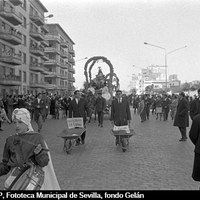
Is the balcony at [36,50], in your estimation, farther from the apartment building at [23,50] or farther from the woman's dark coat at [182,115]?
the woman's dark coat at [182,115]

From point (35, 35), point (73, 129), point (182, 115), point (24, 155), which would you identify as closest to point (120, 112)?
point (73, 129)

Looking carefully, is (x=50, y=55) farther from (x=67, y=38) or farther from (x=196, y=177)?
(x=196, y=177)

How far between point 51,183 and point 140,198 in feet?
3.63

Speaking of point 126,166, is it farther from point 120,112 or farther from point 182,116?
point 182,116

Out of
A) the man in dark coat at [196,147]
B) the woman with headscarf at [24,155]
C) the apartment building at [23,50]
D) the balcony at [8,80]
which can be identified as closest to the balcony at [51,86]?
the apartment building at [23,50]

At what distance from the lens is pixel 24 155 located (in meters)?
3.51

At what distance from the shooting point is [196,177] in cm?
404

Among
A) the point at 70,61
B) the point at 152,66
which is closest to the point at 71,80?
the point at 70,61

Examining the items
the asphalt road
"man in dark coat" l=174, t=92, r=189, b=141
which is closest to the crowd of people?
"man in dark coat" l=174, t=92, r=189, b=141

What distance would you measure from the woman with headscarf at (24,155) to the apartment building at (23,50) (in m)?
34.1

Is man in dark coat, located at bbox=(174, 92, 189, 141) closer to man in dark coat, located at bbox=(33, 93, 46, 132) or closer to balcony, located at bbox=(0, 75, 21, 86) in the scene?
man in dark coat, located at bbox=(33, 93, 46, 132)

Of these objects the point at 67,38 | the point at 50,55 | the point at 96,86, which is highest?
the point at 67,38

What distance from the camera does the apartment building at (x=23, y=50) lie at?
1608 inches

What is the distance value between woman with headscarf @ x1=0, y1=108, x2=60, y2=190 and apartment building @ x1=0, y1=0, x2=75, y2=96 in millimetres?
34127
